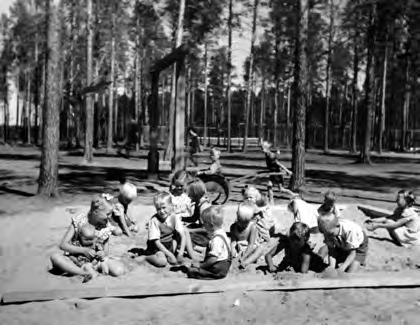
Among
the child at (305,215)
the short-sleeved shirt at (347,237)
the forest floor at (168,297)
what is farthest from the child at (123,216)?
the short-sleeved shirt at (347,237)

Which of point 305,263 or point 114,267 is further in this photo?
point 305,263

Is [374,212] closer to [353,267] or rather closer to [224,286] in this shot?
[353,267]

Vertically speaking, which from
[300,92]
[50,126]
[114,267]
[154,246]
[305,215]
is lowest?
[114,267]

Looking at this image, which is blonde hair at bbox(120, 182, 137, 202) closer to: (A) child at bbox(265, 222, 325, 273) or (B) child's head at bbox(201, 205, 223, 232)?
(B) child's head at bbox(201, 205, 223, 232)

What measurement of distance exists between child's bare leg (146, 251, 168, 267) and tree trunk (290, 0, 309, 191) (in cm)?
631

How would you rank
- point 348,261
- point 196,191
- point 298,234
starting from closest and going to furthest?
1. point 298,234
2. point 348,261
3. point 196,191

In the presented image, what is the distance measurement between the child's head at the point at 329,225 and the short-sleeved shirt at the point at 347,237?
9 centimetres

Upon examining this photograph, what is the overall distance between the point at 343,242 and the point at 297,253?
549 mm

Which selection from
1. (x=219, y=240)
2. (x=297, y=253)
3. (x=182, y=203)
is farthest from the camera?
(x=182, y=203)

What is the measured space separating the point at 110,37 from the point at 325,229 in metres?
27.3

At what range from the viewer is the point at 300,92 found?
39.7 ft

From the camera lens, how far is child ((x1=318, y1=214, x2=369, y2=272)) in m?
6.02

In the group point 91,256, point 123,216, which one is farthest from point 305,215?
point 91,256

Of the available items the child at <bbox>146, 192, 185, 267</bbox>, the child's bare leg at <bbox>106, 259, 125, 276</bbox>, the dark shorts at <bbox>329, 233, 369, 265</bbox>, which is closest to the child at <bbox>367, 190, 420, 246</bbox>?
the dark shorts at <bbox>329, 233, 369, 265</bbox>
